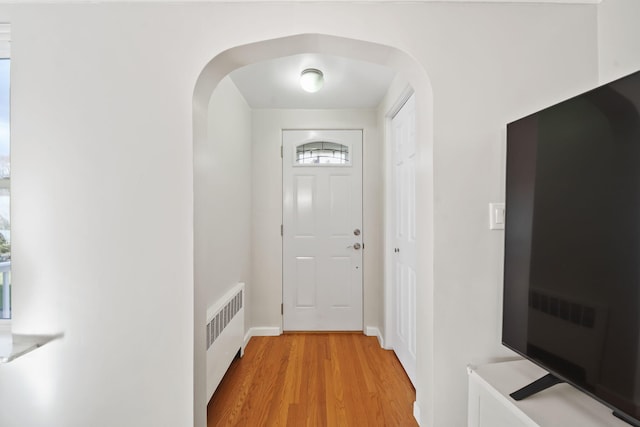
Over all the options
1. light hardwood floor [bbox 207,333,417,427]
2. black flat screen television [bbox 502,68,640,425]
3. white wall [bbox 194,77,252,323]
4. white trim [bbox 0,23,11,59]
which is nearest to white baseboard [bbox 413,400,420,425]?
light hardwood floor [bbox 207,333,417,427]

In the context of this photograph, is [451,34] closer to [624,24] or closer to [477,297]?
[624,24]

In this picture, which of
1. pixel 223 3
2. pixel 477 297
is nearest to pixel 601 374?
pixel 477 297

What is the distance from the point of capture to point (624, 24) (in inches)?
46.6

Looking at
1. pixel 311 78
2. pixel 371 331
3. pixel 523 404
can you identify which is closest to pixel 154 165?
pixel 311 78

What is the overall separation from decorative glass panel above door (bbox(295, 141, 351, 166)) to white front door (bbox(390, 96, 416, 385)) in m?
0.61

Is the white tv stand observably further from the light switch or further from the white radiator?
the white radiator

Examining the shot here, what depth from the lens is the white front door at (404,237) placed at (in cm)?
213

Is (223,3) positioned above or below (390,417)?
above

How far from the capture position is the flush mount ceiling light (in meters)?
2.16

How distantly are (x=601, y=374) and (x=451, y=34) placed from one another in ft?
4.50

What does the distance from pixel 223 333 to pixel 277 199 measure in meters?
1.44

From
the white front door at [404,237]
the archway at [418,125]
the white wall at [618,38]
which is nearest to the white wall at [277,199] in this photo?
the white front door at [404,237]

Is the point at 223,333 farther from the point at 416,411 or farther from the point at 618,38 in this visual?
the point at 618,38

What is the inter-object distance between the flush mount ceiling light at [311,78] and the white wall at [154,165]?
0.89 metres
